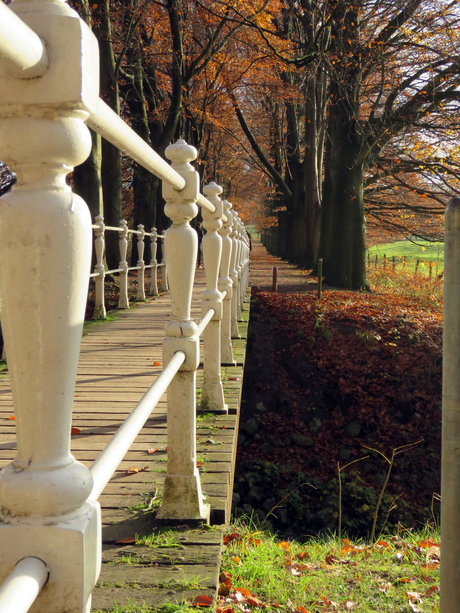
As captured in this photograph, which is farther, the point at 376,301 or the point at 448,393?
the point at 376,301

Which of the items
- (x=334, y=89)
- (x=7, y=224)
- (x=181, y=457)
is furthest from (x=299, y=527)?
(x=334, y=89)

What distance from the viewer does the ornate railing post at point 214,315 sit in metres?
4.05

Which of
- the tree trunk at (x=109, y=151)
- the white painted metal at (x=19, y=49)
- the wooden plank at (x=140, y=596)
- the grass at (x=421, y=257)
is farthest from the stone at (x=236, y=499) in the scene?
the grass at (x=421, y=257)

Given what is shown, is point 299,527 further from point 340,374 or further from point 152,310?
point 152,310

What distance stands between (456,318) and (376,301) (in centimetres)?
1086

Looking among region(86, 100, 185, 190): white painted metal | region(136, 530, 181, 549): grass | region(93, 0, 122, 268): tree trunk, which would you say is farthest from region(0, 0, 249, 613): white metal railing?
region(93, 0, 122, 268): tree trunk

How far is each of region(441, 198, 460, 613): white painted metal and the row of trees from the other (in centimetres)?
1020

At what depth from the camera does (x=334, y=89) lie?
14.5 meters

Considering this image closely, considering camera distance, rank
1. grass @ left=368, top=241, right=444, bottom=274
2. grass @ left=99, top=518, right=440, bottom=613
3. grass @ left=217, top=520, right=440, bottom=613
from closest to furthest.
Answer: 1. grass @ left=99, top=518, right=440, bottom=613
2. grass @ left=217, top=520, right=440, bottom=613
3. grass @ left=368, top=241, right=444, bottom=274

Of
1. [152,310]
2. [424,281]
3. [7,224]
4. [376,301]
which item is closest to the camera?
[7,224]

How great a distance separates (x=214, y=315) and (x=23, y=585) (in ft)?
10.4

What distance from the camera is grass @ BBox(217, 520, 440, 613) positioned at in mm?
2518

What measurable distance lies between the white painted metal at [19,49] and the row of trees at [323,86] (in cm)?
1088

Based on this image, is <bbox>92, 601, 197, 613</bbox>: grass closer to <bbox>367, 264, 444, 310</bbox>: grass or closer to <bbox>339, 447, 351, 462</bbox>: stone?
<bbox>339, 447, 351, 462</bbox>: stone
